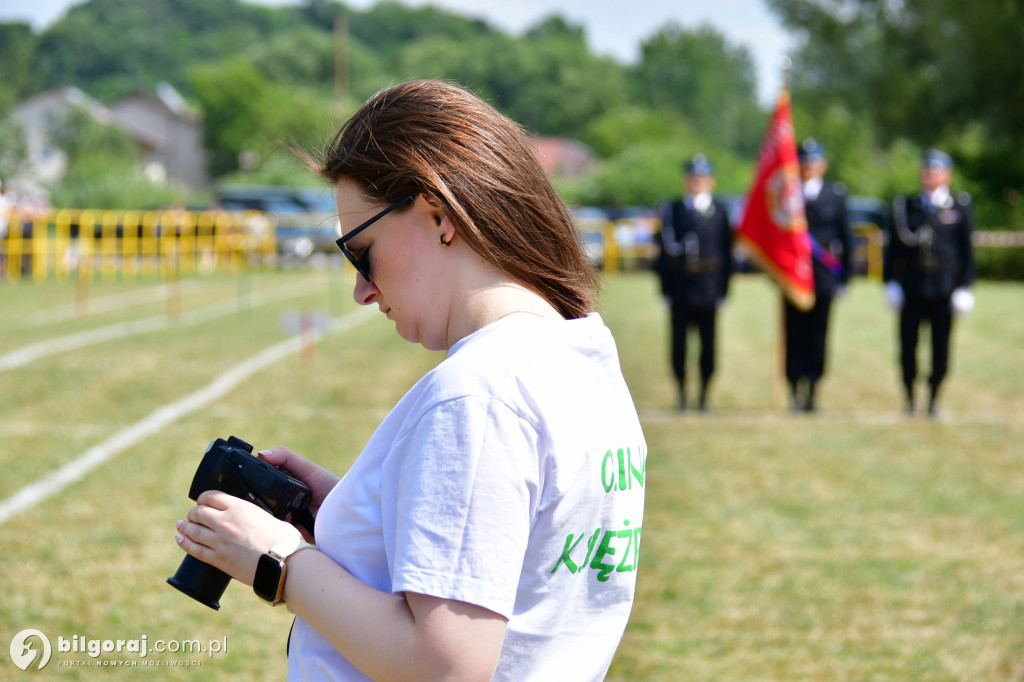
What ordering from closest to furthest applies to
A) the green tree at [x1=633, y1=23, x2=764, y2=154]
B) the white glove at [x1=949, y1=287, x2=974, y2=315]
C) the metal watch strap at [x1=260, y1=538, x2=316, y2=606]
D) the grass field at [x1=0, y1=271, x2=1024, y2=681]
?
1. the metal watch strap at [x1=260, y1=538, x2=316, y2=606]
2. the grass field at [x1=0, y1=271, x2=1024, y2=681]
3. the white glove at [x1=949, y1=287, x2=974, y2=315]
4. the green tree at [x1=633, y1=23, x2=764, y2=154]

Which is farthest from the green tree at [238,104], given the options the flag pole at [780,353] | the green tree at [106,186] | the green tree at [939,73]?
the flag pole at [780,353]

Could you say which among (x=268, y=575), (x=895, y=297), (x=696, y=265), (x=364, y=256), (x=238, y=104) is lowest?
(x=895, y=297)

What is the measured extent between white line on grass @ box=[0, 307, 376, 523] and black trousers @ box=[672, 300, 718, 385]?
3.90 metres

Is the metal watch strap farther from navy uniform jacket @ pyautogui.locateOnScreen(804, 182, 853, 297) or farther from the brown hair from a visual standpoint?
navy uniform jacket @ pyautogui.locateOnScreen(804, 182, 853, 297)

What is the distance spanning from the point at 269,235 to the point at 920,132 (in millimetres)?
21806

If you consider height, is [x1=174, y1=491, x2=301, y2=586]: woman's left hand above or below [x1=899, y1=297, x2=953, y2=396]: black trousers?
above

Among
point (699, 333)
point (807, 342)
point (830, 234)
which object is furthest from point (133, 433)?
point (830, 234)

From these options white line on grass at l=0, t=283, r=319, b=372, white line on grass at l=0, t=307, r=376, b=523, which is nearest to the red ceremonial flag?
white line on grass at l=0, t=307, r=376, b=523

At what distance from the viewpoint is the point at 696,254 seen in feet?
31.3

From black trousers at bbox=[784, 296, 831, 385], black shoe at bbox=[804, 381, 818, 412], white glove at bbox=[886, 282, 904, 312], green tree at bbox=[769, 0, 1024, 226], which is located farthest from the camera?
green tree at bbox=[769, 0, 1024, 226]

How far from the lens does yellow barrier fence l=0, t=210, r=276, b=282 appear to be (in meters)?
25.8

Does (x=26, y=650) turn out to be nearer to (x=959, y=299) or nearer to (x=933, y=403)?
(x=933, y=403)

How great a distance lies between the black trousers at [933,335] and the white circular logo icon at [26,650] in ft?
23.4

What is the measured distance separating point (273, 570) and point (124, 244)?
27723mm
